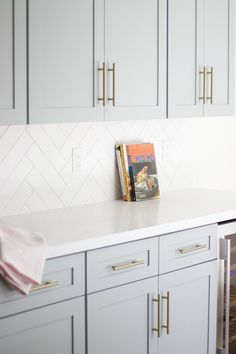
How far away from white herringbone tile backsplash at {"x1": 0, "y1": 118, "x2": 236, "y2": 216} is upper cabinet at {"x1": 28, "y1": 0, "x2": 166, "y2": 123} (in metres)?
0.31

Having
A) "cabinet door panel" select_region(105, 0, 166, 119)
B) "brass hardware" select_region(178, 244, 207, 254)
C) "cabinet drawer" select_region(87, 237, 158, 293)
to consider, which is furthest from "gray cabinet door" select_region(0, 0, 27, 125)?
"brass hardware" select_region(178, 244, 207, 254)

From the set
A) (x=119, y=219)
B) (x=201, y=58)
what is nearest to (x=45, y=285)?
(x=119, y=219)

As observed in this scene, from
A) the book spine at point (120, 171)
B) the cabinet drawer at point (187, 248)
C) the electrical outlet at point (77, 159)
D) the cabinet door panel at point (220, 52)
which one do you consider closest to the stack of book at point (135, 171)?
the book spine at point (120, 171)

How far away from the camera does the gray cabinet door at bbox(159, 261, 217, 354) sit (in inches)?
129

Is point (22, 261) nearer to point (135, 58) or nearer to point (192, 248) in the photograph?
point (192, 248)

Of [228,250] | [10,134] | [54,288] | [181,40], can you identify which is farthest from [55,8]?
[228,250]

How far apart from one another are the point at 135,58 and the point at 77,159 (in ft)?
1.83

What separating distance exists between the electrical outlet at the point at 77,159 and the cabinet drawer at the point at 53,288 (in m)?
0.86

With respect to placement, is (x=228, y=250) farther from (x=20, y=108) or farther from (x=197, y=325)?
(x=20, y=108)

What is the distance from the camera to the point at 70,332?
283cm

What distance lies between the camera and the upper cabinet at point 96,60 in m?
3.01

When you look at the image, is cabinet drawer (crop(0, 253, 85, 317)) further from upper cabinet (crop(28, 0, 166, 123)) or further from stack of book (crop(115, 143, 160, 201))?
stack of book (crop(115, 143, 160, 201))

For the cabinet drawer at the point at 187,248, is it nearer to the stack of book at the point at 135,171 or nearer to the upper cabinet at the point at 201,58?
the stack of book at the point at 135,171

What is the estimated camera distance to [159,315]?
10.5ft
